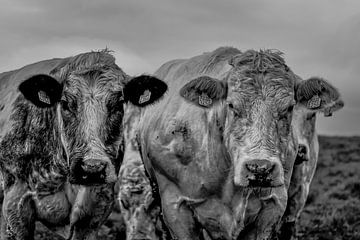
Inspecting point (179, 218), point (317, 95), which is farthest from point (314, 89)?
point (179, 218)

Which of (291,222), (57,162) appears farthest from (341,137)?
(57,162)

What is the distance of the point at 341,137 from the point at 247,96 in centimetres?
3838

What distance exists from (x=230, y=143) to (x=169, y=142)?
1145mm

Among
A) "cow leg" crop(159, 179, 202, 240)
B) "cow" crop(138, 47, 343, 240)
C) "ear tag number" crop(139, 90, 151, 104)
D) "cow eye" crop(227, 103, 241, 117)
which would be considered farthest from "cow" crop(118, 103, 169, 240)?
"cow eye" crop(227, 103, 241, 117)

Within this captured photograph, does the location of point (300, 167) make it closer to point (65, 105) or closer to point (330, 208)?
point (65, 105)

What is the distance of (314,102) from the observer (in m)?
8.20

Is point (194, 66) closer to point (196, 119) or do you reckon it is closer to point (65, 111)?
point (196, 119)

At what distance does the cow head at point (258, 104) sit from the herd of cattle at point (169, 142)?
0.04 feet

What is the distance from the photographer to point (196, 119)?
27.0 ft

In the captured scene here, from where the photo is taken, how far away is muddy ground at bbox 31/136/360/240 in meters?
13.2

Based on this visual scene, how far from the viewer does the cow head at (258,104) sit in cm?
706

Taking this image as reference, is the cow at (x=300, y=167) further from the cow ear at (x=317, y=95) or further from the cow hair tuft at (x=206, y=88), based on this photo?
the cow hair tuft at (x=206, y=88)

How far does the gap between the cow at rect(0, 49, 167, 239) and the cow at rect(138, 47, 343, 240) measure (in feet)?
1.96

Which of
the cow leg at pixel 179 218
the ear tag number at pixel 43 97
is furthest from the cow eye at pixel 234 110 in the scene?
the ear tag number at pixel 43 97
